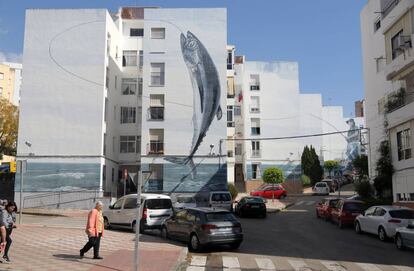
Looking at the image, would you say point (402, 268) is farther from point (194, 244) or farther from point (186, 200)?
point (186, 200)

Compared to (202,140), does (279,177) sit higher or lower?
lower

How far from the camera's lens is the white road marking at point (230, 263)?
1275 centimetres

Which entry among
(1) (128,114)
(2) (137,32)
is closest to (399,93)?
(1) (128,114)

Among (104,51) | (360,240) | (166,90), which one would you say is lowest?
(360,240)

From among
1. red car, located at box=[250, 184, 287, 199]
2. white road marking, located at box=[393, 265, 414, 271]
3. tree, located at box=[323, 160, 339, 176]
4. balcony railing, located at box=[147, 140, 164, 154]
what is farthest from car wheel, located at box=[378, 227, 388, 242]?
tree, located at box=[323, 160, 339, 176]

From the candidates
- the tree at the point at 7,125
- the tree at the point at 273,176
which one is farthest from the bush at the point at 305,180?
the tree at the point at 7,125

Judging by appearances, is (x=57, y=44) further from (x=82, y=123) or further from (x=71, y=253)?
(x=71, y=253)

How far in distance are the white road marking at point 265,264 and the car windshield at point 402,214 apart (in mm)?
7409

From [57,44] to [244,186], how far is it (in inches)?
1099

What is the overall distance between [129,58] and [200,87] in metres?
9.05

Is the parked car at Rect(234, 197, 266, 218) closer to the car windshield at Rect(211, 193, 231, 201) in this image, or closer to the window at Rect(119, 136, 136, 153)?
the car windshield at Rect(211, 193, 231, 201)

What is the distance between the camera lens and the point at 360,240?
63.0 ft

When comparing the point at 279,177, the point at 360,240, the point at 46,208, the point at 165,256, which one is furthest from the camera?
the point at 279,177

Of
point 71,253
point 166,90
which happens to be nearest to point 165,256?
point 71,253
